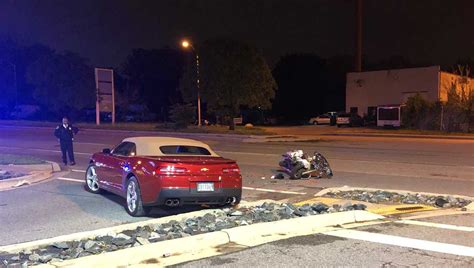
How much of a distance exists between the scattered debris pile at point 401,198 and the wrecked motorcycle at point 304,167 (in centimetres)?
262

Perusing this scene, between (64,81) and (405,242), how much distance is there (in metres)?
49.8

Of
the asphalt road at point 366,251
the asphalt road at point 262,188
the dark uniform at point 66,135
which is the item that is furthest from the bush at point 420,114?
the asphalt road at point 366,251

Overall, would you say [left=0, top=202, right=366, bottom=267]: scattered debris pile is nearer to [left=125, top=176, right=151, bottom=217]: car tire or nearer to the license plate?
the license plate

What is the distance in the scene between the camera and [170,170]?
8.98m

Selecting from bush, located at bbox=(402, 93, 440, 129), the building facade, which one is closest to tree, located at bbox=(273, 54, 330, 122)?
→ the building facade

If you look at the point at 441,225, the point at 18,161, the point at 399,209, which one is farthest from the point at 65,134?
the point at 441,225

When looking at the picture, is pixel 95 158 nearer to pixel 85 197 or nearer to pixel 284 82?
pixel 85 197

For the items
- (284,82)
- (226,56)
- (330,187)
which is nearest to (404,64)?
(284,82)

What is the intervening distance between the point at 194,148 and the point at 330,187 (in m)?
3.86

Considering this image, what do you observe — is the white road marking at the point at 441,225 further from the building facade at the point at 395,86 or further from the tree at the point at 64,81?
the building facade at the point at 395,86

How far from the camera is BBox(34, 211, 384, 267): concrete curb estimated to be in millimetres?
6295

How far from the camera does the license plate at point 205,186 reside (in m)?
9.13

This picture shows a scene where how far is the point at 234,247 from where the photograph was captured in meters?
7.15

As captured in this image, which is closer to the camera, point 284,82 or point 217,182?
point 217,182
